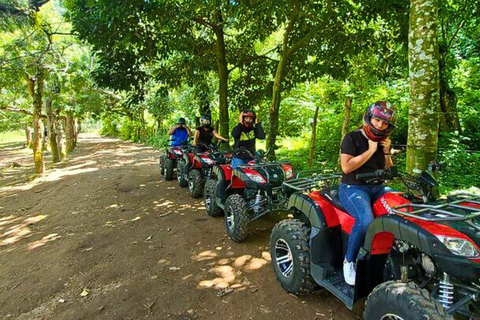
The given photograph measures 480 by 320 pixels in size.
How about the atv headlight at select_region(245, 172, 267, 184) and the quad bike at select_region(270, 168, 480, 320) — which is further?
the atv headlight at select_region(245, 172, 267, 184)

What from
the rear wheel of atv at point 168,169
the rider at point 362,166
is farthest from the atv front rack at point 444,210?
the rear wheel of atv at point 168,169

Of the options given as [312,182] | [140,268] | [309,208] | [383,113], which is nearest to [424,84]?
[383,113]

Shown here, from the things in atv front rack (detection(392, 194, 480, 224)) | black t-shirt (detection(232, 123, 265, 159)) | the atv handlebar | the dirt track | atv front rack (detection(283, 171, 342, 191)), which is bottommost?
the dirt track

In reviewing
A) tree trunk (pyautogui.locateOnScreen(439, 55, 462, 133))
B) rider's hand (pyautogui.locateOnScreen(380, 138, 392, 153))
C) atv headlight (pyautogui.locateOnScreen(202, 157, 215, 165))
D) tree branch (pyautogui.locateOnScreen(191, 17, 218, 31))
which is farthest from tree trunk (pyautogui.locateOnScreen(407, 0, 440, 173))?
tree branch (pyautogui.locateOnScreen(191, 17, 218, 31))

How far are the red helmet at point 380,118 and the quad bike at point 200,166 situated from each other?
4.03 meters

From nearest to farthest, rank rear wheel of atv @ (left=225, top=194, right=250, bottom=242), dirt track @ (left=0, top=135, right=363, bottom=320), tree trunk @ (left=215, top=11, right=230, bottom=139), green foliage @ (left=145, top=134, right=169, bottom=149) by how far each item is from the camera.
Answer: dirt track @ (left=0, top=135, right=363, bottom=320) < rear wheel of atv @ (left=225, top=194, right=250, bottom=242) < tree trunk @ (left=215, top=11, right=230, bottom=139) < green foliage @ (left=145, top=134, right=169, bottom=149)

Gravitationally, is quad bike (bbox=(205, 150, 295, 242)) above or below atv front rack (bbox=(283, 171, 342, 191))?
below

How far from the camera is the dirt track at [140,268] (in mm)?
3254

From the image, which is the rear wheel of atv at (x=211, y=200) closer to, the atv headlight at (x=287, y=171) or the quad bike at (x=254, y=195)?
the quad bike at (x=254, y=195)

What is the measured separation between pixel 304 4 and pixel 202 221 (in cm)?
498

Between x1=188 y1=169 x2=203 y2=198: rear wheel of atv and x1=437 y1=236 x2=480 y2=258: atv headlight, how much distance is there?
19.5 feet

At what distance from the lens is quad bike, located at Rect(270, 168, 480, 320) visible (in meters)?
1.89

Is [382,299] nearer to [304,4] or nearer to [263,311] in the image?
[263,311]

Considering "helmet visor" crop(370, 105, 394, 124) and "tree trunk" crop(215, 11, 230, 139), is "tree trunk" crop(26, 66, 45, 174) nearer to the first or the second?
"tree trunk" crop(215, 11, 230, 139)
